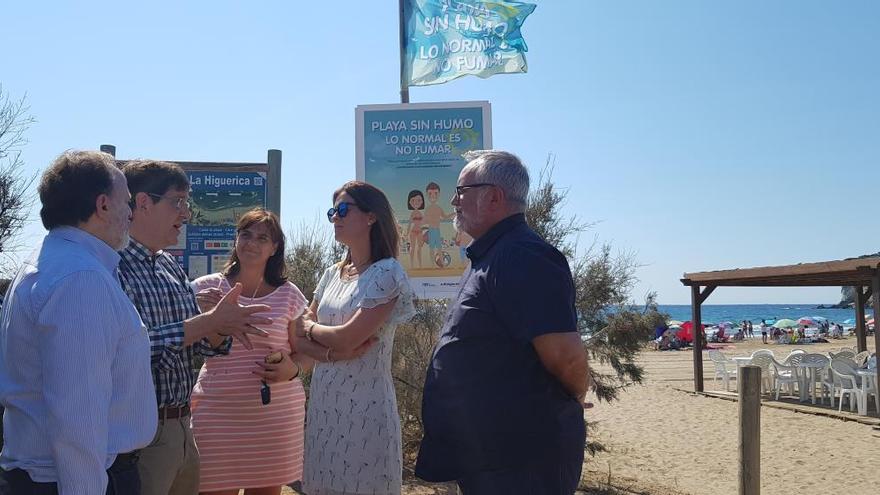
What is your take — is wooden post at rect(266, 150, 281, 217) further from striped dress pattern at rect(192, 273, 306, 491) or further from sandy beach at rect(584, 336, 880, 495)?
sandy beach at rect(584, 336, 880, 495)

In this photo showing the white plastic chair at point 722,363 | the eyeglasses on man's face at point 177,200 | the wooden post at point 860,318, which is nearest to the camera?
the eyeglasses on man's face at point 177,200

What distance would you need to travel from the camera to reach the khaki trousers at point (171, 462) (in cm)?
262

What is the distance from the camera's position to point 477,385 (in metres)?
2.50

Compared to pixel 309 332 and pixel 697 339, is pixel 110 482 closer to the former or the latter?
pixel 309 332

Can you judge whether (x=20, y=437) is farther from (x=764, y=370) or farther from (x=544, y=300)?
(x=764, y=370)

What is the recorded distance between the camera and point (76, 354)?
6.15 ft

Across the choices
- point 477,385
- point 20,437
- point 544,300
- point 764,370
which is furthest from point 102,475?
point 764,370

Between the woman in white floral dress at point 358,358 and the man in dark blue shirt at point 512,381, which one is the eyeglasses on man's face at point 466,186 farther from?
the woman in white floral dress at point 358,358

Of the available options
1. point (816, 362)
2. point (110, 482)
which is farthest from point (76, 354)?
point (816, 362)

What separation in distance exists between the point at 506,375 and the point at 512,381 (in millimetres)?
28

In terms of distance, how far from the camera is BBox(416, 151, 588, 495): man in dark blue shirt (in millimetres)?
2422

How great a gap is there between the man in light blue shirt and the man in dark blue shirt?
963mm

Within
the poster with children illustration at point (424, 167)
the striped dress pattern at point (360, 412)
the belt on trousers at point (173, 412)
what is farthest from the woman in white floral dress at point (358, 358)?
the poster with children illustration at point (424, 167)

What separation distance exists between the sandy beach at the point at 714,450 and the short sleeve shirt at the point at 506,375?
20.7 feet
